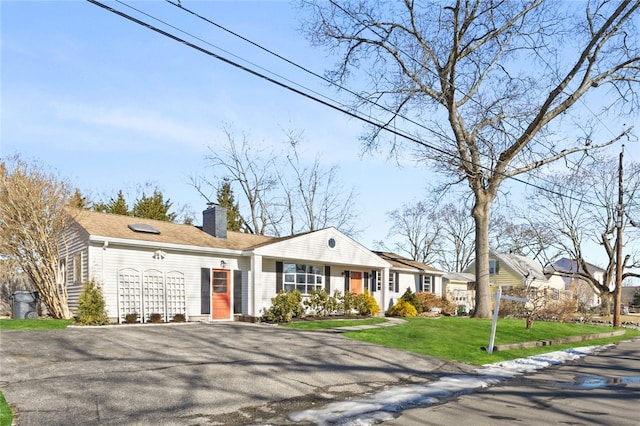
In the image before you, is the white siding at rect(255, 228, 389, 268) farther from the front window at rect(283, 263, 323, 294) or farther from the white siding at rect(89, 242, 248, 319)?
the white siding at rect(89, 242, 248, 319)

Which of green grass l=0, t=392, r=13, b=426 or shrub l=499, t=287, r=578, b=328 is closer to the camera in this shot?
green grass l=0, t=392, r=13, b=426

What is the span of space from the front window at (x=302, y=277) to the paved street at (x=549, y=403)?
12.6m

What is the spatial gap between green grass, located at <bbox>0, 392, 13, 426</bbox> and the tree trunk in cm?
2145

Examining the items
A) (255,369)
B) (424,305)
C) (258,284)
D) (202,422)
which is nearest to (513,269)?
(424,305)

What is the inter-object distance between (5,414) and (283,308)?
14225 mm

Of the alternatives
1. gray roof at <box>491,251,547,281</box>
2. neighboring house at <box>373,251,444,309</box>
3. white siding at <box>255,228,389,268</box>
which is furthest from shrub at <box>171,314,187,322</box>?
gray roof at <box>491,251,547,281</box>

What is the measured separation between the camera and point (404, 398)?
9.31m

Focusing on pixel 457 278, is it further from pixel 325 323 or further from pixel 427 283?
pixel 325 323

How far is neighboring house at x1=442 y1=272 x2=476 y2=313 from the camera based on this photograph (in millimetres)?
37156

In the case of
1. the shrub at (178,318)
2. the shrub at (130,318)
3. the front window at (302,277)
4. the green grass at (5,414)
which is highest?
the front window at (302,277)

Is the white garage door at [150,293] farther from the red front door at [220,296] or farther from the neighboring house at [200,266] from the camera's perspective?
the red front door at [220,296]

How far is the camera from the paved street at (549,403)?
25.0ft

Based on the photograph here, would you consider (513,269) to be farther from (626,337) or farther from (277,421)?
(277,421)

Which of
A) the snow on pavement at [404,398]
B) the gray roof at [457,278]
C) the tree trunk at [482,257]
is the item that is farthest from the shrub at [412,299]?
the snow on pavement at [404,398]
